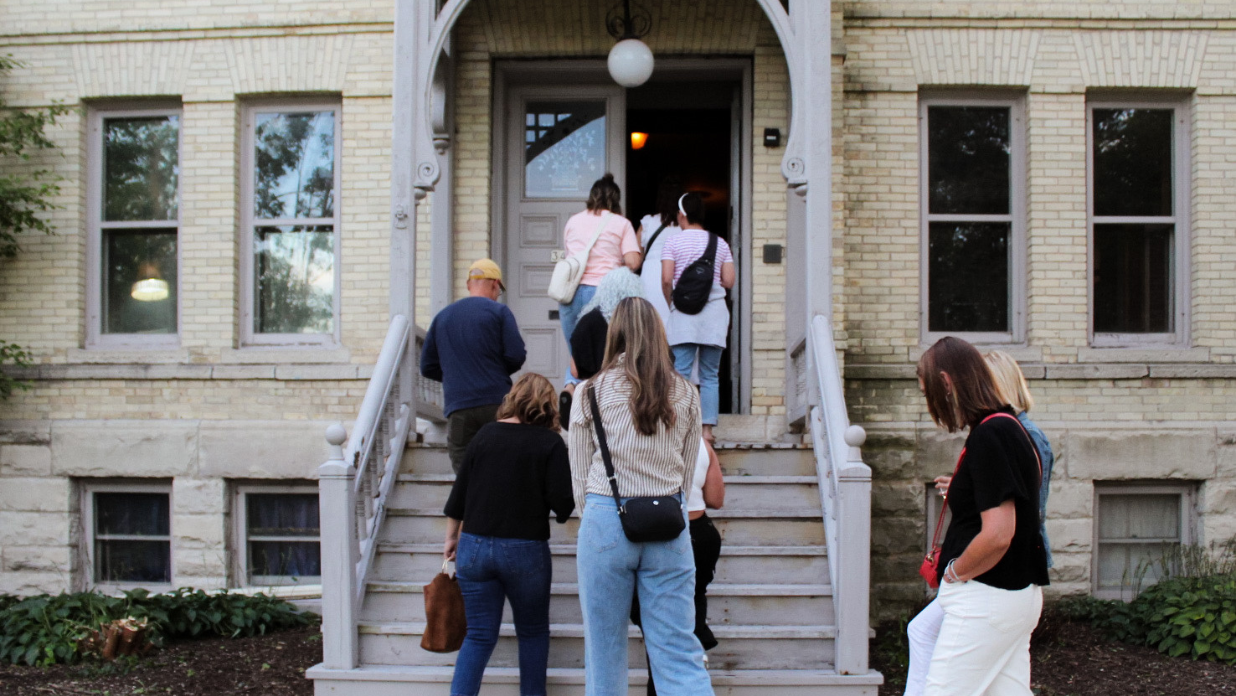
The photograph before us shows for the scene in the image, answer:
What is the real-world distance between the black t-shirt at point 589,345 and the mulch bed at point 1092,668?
8.55 feet

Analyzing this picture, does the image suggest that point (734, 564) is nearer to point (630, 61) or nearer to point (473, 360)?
point (473, 360)

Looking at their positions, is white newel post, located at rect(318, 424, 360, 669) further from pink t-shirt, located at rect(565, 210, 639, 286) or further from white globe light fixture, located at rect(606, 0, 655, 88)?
white globe light fixture, located at rect(606, 0, 655, 88)

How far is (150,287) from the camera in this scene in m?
9.41

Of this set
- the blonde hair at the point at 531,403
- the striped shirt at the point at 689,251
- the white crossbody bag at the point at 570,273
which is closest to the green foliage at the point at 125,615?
the white crossbody bag at the point at 570,273

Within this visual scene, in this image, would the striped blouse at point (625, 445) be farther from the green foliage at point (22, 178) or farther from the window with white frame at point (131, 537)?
the green foliage at point (22, 178)

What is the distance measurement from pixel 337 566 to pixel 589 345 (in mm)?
1917

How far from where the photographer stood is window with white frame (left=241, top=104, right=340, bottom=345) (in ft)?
30.6

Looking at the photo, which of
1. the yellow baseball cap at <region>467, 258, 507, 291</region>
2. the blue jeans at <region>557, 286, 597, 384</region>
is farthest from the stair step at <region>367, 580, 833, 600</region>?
the yellow baseball cap at <region>467, 258, 507, 291</region>

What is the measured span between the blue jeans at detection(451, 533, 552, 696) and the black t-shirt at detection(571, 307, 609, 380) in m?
1.54

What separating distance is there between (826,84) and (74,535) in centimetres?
695

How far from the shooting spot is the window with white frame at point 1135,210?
9062 mm

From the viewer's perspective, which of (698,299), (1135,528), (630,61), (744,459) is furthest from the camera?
(1135,528)

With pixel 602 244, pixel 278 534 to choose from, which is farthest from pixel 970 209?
pixel 278 534

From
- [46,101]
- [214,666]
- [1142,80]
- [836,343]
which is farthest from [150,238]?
[1142,80]
